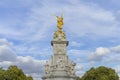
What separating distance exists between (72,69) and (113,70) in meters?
15.5

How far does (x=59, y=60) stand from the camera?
8925cm

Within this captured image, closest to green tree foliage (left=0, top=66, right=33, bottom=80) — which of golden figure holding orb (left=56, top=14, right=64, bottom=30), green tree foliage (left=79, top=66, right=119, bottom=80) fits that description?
green tree foliage (left=79, top=66, right=119, bottom=80)

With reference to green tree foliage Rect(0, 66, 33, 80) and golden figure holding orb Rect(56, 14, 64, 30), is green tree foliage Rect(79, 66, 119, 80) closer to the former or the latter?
golden figure holding orb Rect(56, 14, 64, 30)

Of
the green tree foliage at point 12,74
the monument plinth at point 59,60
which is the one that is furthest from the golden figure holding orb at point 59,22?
the green tree foliage at point 12,74

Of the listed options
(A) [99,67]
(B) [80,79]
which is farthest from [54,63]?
(A) [99,67]

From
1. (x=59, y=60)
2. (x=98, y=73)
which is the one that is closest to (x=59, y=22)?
(x=59, y=60)

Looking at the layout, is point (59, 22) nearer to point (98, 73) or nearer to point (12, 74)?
point (98, 73)

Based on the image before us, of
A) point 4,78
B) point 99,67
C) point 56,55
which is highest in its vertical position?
point 56,55

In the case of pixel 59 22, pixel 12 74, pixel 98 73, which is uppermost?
pixel 59 22

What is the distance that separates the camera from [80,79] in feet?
286

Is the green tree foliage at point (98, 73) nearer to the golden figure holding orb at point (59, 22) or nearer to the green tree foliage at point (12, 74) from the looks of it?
the golden figure holding orb at point (59, 22)

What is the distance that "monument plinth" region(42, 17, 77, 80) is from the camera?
86725 mm

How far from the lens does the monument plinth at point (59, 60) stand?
8672cm

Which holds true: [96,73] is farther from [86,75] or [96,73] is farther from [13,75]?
[13,75]
